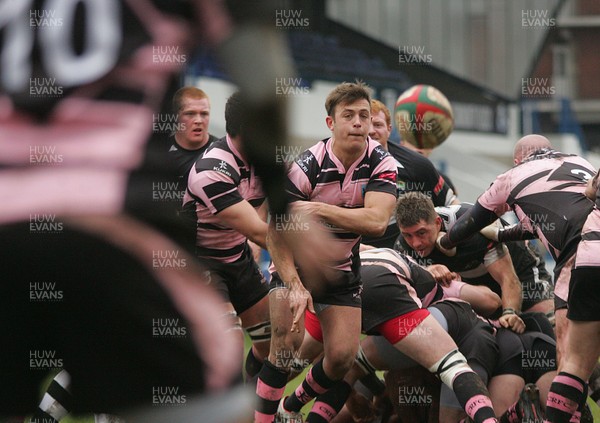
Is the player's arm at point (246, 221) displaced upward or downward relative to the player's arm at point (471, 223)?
upward

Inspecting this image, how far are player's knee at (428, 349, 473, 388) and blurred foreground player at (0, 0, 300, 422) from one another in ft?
9.77

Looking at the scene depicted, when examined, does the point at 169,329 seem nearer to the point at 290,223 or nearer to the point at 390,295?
the point at 290,223

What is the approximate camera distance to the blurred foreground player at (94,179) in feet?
5.91

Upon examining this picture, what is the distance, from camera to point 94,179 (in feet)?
5.98

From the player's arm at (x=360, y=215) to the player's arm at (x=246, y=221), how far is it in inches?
12.1

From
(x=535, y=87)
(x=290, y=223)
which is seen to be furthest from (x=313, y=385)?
(x=535, y=87)

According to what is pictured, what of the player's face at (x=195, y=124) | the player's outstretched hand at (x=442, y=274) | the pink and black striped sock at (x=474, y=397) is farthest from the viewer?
the player's face at (x=195, y=124)

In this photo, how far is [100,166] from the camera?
183 cm

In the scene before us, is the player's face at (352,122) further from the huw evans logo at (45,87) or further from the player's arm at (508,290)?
the huw evans logo at (45,87)

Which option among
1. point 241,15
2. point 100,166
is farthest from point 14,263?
point 241,15

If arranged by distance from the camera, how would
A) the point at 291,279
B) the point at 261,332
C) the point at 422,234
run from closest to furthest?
the point at 291,279 < the point at 422,234 < the point at 261,332

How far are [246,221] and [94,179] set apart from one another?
3.32m

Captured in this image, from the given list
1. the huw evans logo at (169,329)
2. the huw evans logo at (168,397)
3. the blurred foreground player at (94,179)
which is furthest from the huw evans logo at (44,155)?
the huw evans logo at (168,397)

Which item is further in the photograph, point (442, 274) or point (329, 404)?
point (442, 274)
